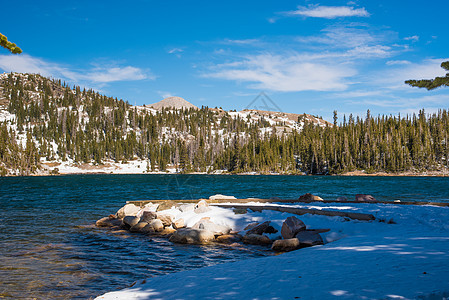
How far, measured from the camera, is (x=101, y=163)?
158 meters

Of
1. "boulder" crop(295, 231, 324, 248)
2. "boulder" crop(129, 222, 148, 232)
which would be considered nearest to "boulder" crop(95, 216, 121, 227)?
"boulder" crop(129, 222, 148, 232)

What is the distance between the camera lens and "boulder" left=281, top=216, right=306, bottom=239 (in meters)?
12.3

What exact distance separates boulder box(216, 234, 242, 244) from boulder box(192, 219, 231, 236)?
472 mm

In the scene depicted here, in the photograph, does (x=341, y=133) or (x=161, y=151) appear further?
(x=161, y=151)

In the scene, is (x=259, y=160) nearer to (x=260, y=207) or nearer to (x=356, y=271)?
(x=260, y=207)

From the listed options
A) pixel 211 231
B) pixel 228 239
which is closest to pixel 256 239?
pixel 228 239

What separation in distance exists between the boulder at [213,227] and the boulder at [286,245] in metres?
3.13

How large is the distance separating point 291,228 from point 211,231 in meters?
3.60

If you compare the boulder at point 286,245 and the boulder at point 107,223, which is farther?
the boulder at point 107,223

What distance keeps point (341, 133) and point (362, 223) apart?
140608mm

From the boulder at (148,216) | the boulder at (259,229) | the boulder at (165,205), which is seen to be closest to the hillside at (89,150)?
the boulder at (165,205)

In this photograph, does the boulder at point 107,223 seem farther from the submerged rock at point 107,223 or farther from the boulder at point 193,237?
the boulder at point 193,237

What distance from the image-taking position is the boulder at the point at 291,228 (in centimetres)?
1232

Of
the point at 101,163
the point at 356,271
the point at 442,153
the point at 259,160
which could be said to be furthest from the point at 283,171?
the point at 356,271
